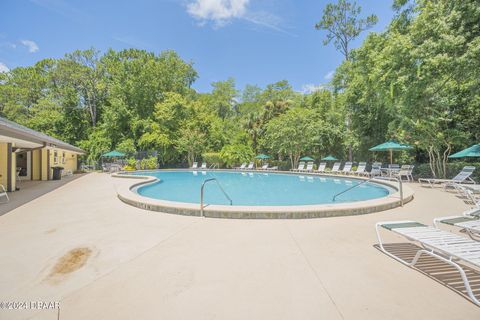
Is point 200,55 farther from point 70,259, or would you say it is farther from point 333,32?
point 70,259

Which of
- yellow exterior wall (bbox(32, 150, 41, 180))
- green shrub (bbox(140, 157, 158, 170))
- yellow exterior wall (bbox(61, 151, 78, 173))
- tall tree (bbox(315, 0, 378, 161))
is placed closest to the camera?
yellow exterior wall (bbox(32, 150, 41, 180))

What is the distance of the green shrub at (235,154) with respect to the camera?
81.4ft

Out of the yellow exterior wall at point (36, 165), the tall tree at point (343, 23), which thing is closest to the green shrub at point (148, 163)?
the yellow exterior wall at point (36, 165)

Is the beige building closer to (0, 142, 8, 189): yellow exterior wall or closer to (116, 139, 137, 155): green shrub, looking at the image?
(0, 142, 8, 189): yellow exterior wall

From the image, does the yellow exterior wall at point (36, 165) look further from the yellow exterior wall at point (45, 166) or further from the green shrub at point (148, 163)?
the green shrub at point (148, 163)

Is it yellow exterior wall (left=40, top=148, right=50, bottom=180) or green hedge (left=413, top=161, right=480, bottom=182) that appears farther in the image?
yellow exterior wall (left=40, top=148, right=50, bottom=180)

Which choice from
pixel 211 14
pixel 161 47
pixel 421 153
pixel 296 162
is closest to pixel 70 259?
pixel 421 153

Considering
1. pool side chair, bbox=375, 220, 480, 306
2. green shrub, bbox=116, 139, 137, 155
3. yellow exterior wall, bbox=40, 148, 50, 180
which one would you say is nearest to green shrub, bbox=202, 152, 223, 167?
green shrub, bbox=116, 139, 137, 155

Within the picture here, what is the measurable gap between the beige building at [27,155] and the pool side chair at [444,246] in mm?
8329

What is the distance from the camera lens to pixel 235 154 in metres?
24.8

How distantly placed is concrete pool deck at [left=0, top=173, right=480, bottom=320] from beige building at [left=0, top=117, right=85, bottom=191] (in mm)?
4044

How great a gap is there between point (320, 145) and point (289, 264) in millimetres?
21019

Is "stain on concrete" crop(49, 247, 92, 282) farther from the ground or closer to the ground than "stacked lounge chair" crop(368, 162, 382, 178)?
closer to the ground

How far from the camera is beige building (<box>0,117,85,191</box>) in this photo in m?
7.57
